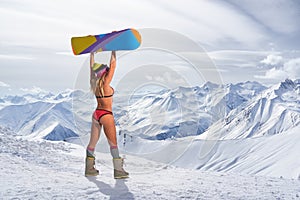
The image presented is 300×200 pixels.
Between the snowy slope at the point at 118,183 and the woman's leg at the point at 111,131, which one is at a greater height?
the woman's leg at the point at 111,131

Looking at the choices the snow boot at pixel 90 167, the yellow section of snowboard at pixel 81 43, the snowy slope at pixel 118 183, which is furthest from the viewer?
the snow boot at pixel 90 167

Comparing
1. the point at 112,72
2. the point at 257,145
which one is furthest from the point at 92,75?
the point at 257,145

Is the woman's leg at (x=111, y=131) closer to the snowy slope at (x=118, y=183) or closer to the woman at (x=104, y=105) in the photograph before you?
the woman at (x=104, y=105)

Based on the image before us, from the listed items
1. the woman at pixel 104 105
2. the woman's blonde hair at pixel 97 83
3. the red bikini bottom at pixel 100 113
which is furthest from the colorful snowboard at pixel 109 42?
the red bikini bottom at pixel 100 113

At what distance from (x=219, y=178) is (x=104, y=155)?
4.11 m

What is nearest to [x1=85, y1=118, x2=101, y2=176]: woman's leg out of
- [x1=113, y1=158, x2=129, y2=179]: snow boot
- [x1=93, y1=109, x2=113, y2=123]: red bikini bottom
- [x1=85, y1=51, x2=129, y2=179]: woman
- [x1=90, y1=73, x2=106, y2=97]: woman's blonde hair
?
[x1=85, y1=51, x2=129, y2=179]: woman

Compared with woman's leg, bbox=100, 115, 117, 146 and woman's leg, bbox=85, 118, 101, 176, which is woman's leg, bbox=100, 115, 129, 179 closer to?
woman's leg, bbox=100, 115, 117, 146

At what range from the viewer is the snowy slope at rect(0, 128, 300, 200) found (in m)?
7.20

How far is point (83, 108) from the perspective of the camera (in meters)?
8.96

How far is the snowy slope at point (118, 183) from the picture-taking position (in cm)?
720

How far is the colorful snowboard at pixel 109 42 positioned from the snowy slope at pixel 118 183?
3.50 metres

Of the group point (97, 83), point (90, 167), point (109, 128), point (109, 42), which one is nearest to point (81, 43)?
point (109, 42)

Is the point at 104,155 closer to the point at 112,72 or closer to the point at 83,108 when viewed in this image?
the point at 83,108

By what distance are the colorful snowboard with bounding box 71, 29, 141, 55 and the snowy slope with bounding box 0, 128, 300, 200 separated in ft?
11.5
